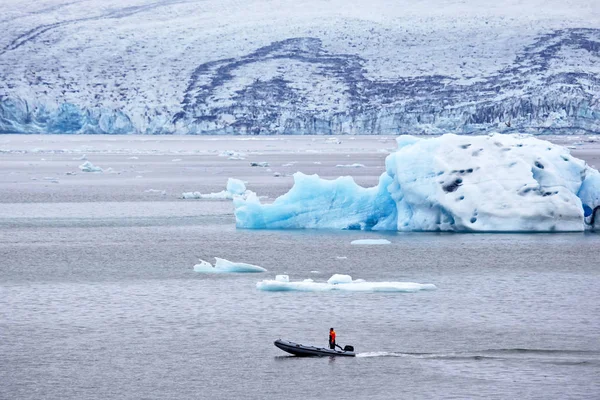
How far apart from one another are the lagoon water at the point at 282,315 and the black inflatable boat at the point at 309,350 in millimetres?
121

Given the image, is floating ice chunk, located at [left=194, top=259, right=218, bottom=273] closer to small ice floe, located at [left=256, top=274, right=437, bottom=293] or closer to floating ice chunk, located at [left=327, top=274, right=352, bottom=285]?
small ice floe, located at [left=256, top=274, right=437, bottom=293]

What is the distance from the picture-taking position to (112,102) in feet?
261

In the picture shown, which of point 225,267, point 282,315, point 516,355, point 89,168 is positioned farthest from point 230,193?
point 516,355

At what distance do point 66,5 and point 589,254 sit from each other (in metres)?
91.3

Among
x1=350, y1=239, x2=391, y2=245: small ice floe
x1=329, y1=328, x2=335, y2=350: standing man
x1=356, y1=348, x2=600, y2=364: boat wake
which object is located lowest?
x1=350, y1=239, x2=391, y2=245: small ice floe

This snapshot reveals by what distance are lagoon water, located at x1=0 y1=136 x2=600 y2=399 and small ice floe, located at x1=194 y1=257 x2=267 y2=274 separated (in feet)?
0.47

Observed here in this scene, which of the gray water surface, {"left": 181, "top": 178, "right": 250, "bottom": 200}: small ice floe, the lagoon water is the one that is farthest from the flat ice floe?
the gray water surface

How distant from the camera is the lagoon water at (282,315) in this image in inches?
492

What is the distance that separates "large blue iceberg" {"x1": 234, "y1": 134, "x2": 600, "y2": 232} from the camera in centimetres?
2353

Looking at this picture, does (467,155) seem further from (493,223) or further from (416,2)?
(416,2)

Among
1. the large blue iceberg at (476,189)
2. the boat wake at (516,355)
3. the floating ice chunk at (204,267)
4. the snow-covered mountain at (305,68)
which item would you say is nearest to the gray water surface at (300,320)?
the boat wake at (516,355)

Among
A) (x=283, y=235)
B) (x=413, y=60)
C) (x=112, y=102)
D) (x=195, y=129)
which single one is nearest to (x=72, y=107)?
(x=112, y=102)

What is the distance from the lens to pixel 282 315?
16125 millimetres

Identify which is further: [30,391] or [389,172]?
[389,172]
